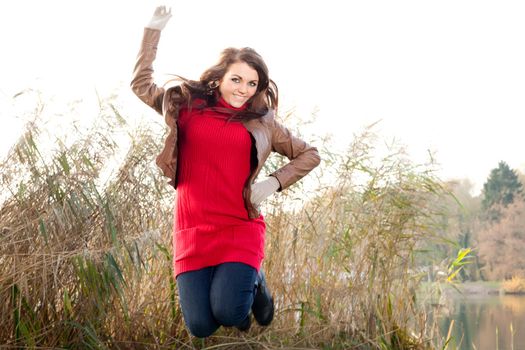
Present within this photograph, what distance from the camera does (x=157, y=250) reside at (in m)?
4.11

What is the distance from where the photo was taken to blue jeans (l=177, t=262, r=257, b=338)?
10.4 ft

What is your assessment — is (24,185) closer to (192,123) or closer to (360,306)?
(192,123)

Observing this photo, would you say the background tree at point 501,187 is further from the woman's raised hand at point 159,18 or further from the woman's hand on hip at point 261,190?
the woman's raised hand at point 159,18

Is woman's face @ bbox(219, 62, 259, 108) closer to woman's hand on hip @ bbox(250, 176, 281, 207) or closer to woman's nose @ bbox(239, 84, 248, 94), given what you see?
woman's nose @ bbox(239, 84, 248, 94)

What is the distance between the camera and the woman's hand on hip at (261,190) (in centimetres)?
322

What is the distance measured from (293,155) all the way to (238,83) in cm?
45

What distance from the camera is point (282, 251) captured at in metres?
4.34

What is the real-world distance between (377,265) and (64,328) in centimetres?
182

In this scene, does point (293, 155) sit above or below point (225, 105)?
below

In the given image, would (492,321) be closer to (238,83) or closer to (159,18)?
(238,83)

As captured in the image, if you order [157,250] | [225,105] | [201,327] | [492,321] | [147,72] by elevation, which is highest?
[147,72]

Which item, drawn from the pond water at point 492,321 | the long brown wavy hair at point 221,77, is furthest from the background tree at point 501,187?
the long brown wavy hair at point 221,77

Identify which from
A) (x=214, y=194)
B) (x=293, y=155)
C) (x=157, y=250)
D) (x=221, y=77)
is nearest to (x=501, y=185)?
(x=157, y=250)

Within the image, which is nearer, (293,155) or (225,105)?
(225,105)
